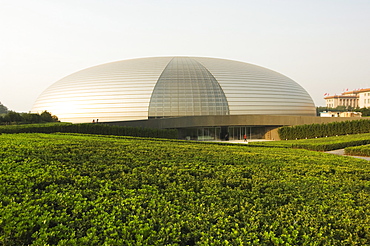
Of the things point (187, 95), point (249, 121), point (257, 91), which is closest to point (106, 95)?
point (187, 95)

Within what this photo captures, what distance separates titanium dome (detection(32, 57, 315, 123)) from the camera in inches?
1403

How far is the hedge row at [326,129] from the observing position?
28297mm

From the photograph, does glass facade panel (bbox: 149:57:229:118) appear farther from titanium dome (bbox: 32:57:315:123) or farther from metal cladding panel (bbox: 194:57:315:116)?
metal cladding panel (bbox: 194:57:315:116)

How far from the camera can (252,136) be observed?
3834cm

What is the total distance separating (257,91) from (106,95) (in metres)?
20.2

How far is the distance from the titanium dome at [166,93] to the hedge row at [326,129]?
6.47 meters

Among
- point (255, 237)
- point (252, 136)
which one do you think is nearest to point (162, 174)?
point (255, 237)

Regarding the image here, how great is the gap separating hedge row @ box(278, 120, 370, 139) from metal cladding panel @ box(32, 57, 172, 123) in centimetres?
1699

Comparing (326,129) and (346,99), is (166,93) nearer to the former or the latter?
(326,129)

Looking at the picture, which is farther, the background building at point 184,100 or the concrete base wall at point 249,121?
the background building at point 184,100

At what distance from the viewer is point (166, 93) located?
36.5 meters

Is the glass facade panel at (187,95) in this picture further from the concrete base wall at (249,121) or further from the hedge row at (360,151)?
the hedge row at (360,151)

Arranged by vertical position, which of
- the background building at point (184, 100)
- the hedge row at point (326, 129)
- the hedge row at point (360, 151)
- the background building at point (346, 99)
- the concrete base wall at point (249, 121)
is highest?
the background building at point (346, 99)

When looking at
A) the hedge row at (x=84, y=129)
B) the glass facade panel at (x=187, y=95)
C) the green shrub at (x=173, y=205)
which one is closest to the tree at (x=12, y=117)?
the hedge row at (x=84, y=129)
